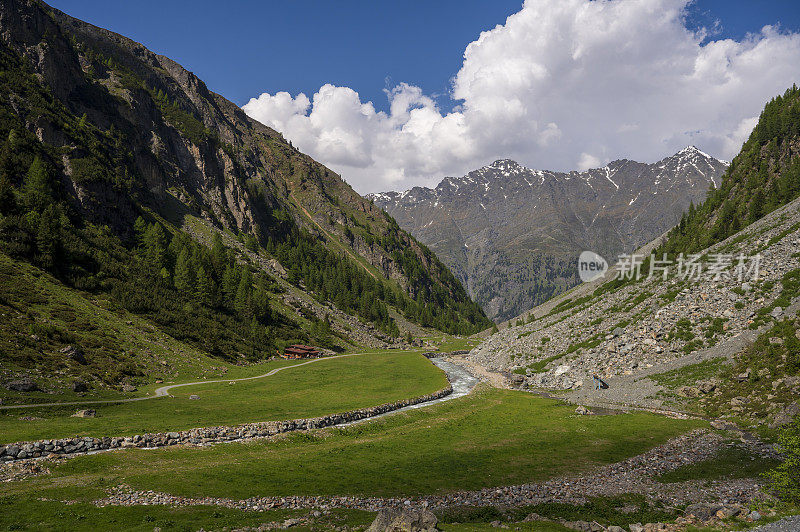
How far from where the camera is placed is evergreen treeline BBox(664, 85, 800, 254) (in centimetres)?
10025

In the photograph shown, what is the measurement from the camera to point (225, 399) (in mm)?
54812

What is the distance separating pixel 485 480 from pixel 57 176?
132m

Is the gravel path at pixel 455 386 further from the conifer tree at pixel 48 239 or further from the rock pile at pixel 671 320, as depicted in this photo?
the conifer tree at pixel 48 239

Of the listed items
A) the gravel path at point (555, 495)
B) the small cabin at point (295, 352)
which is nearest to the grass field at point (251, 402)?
the small cabin at point (295, 352)

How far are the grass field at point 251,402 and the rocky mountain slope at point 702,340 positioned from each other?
26495 millimetres

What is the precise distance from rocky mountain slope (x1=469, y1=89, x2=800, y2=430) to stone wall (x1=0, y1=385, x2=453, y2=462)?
38.7m

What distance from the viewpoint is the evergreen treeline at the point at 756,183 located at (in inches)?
3947

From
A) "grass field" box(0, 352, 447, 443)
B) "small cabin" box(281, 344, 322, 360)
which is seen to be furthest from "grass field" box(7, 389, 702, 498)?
"small cabin" box(281, 344, 322, 360)

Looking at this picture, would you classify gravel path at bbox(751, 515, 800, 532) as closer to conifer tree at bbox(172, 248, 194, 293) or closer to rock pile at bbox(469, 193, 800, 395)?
rock pile at bbox(469, 193, 800, 395)

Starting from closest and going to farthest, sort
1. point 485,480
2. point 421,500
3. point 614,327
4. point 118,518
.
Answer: point 118,518, point 421,500, point 485,480, point 614,327

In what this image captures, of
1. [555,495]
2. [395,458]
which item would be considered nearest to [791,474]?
[555,495]

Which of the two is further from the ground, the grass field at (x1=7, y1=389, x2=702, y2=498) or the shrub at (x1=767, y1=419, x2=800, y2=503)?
the shrub at (x1=767, y1=419, x2=800, y2=503)

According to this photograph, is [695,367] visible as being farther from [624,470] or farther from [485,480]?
[485,480]

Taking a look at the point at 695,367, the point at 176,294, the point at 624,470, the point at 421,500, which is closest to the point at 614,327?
the point at 695,367
